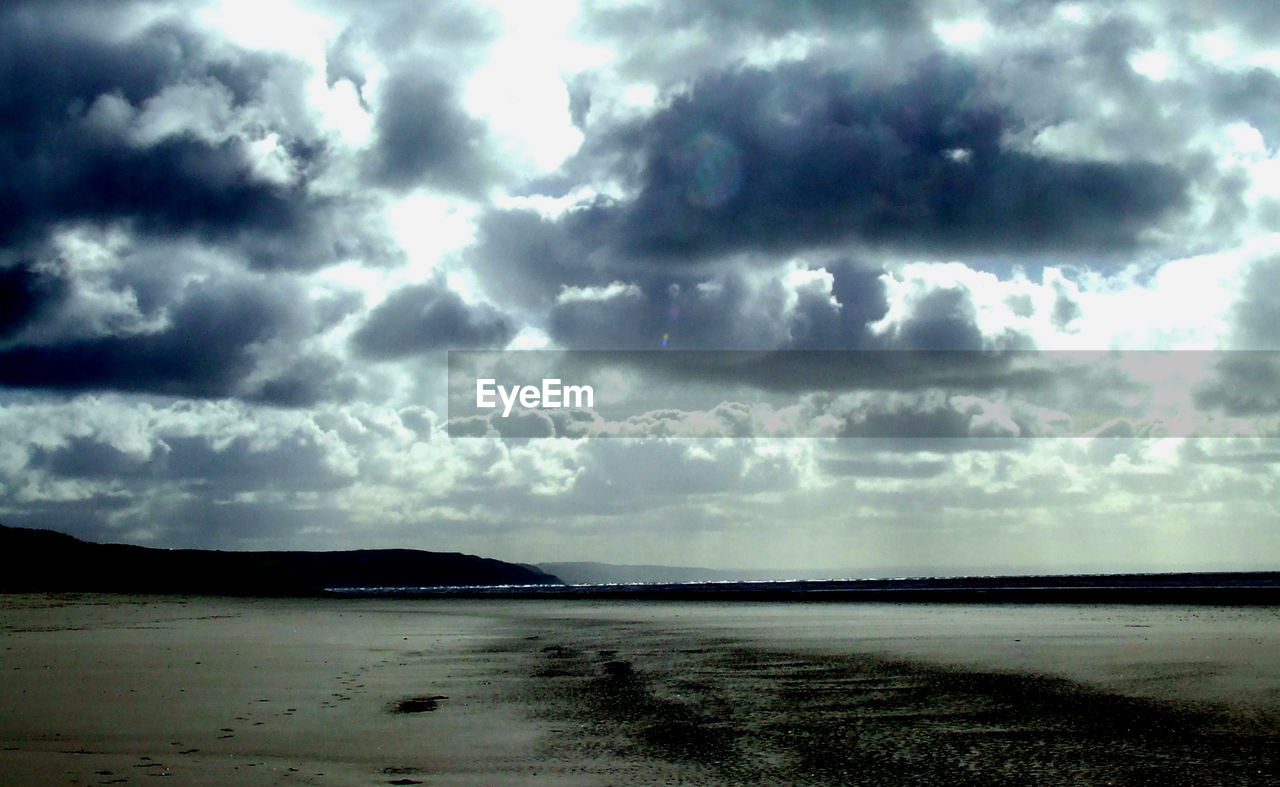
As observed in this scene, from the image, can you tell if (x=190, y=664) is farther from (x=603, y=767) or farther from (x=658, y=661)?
(x=603, y=767)

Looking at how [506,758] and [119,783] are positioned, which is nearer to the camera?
[119,783]

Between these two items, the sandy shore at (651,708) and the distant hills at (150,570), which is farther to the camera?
the distant hills at (150,570)

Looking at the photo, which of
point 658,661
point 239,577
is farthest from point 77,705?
point 239,577

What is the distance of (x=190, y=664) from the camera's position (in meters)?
22.7

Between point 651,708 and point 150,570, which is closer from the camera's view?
point 651,708

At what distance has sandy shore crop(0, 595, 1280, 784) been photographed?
11.3 meters

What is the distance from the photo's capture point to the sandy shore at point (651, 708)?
37.1 feet

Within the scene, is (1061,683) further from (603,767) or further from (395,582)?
(395,582)

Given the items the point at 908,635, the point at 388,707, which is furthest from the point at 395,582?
the point at 388,707

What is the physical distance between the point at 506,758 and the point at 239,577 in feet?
439

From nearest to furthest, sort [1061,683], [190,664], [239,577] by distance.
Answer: [1061,683], [190,664], [239,577]

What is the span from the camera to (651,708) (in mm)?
16078

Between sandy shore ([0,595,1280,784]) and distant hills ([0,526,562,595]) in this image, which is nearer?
sandy shore ([0,595,1280,784])

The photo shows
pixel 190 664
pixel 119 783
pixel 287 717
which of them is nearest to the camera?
pixel 119 783
